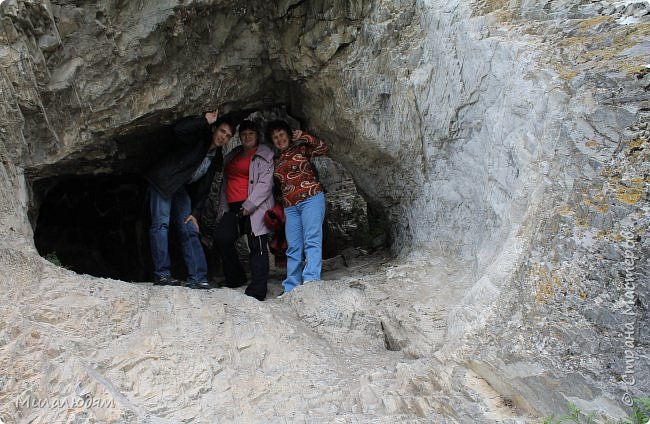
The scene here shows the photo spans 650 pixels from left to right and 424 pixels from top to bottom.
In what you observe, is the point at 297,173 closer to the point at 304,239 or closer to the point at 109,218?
the point at 304,239

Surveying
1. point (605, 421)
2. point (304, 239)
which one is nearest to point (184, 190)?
point (304, 239)

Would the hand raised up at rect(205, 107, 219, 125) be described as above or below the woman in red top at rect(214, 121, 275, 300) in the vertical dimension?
above

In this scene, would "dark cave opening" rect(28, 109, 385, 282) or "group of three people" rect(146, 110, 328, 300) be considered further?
"dark cave opening" rect(28, 109, 385, 282)

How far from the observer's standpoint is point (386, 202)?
5.38 metres

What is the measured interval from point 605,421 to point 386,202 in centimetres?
326

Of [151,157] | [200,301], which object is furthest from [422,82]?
[151,157]

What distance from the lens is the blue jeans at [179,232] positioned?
15.9ft

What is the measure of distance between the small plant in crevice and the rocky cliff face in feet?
0.17

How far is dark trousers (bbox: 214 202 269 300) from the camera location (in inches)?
181

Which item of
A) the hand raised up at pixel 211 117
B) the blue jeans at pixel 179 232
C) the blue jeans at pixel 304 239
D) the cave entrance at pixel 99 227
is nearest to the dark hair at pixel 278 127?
the hand raised up at pixel 211 117

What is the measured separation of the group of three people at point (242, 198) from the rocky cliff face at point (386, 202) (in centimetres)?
39

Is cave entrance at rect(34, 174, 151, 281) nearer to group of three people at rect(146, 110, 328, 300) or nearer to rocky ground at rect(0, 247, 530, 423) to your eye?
group of three people at rect(146, 110, 328, 300)

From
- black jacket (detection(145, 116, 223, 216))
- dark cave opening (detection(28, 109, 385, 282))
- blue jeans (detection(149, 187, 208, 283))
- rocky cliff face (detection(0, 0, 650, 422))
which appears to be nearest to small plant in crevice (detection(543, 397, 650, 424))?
rocky cliff face (detection(0, 0, 650, 422))

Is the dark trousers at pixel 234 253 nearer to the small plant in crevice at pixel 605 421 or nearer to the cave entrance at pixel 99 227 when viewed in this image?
the cave entrance at pixel 99 227
